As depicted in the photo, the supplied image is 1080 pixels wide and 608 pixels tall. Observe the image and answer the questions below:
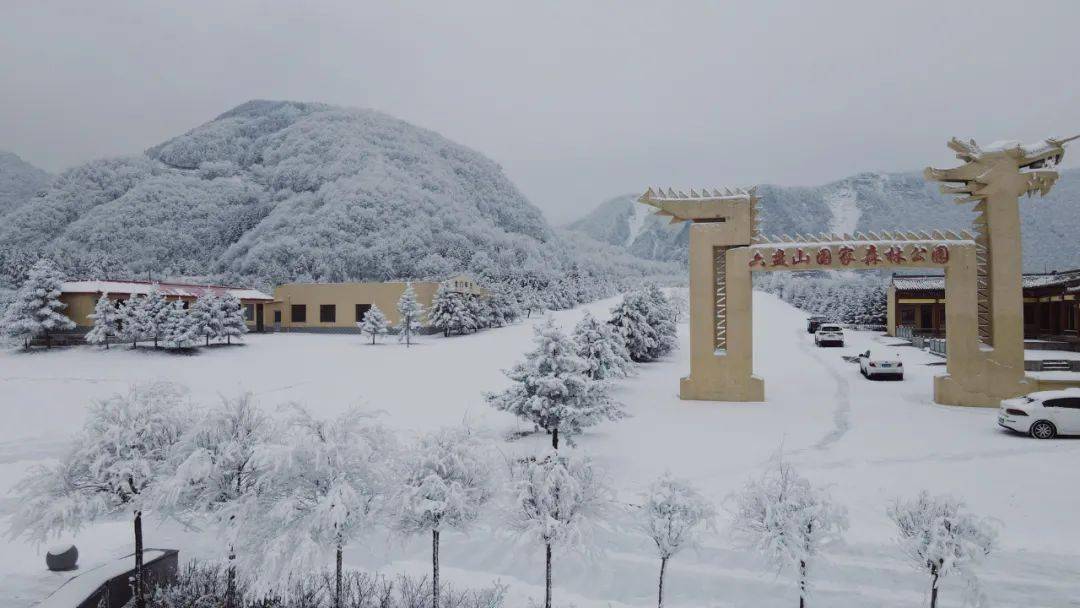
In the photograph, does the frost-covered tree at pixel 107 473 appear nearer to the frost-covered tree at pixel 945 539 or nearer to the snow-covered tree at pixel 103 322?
the frost-covered tree at pixel 945 539

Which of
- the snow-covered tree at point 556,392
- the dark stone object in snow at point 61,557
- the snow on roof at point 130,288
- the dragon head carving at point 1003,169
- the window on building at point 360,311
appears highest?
the dragon head carving at point 1003,169

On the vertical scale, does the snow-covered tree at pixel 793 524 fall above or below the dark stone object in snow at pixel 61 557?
above

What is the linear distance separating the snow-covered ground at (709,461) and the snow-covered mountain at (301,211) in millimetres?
65259

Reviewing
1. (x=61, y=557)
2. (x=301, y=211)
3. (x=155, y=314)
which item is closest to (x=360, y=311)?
(x=155, y=314)

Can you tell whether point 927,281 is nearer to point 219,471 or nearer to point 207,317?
point 219,471

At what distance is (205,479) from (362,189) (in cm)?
12245

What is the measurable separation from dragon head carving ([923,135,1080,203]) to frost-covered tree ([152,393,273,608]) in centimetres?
2188

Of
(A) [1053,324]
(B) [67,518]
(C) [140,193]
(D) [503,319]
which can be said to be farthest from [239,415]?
(C) [140,193]

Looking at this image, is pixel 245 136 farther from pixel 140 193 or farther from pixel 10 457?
pixel 10 457

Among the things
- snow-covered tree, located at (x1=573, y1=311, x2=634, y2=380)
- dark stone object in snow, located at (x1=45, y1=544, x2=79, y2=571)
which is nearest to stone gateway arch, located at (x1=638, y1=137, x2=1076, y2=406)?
snow-covered tree, located at (x1=573, y1=311, x2=634, y2=380)

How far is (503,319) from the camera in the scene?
51875mm

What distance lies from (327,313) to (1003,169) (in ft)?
159

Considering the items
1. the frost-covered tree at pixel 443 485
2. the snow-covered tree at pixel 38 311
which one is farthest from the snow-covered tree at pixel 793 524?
the snow-covered tree at pixel 38 311

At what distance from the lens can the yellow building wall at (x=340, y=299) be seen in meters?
50.6
